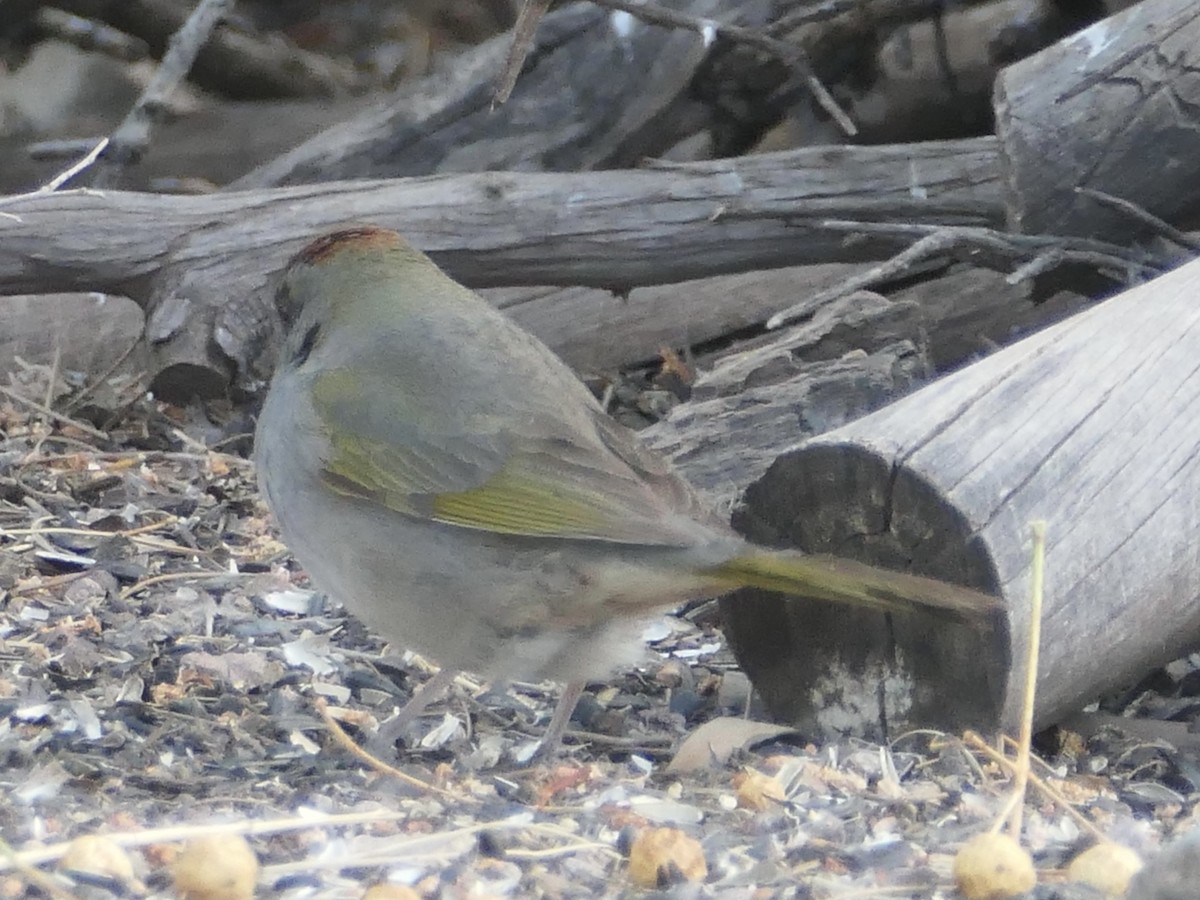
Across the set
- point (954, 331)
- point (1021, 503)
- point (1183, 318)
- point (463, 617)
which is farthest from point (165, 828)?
point (954, 331)

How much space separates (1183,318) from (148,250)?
3.10 m

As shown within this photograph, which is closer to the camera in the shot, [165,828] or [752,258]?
[165,828]

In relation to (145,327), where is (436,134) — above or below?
above

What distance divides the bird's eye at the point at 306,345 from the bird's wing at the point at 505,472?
30 centimetres

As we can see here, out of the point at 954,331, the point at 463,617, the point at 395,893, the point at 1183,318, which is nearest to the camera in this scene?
the point at 395,893

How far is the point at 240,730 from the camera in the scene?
359 cm

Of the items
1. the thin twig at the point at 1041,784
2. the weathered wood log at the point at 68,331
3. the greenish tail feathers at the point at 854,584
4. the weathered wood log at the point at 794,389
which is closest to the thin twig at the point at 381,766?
the greenish tail feathers at the point at 854,584

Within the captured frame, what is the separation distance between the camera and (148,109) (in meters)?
6.00

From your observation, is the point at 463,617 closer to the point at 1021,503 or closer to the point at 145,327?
the point at 1021,503

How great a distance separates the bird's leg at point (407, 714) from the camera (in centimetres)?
355

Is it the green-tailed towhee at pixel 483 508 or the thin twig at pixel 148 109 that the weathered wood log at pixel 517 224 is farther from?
the green-tailed towhee at pixel 483 508

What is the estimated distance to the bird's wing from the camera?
3.25m

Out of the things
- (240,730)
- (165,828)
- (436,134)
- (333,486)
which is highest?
(436,134)

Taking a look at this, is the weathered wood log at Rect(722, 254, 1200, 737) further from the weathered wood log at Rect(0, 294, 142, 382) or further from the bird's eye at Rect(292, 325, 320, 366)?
the weathered wood log at Rect(0, 294, 142, 382)
